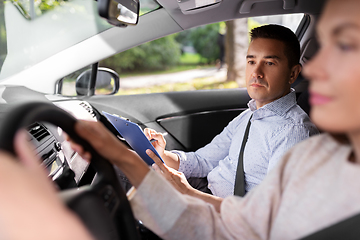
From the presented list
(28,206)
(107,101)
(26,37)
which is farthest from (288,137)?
(26,37)

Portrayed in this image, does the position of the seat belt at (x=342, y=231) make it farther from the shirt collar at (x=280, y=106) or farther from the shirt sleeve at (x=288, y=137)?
the shirt collar at (x=280, y=106)

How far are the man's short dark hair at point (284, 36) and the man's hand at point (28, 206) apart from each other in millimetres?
1454

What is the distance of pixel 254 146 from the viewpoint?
175 cm

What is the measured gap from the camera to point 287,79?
5.79 ft

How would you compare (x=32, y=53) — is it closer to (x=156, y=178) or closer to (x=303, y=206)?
(x=156, y=178)

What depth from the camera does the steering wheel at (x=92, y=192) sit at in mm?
673

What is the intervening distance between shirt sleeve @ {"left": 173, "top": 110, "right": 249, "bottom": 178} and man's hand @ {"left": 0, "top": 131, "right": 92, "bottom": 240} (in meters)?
1.45

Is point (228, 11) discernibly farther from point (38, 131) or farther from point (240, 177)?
point (38, 131)

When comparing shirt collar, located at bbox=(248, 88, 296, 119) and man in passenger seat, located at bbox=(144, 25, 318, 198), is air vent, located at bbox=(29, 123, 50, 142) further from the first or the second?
shirt collar, located at bbox=(248, 88, 296, 119)

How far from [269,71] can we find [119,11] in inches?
32.3

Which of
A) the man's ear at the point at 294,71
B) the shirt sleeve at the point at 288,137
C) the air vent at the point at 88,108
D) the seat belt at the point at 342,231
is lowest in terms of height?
the shirt sleeve at the point at 288,137

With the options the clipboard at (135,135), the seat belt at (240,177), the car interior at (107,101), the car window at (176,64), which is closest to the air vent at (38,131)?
the car interior at (107,101)

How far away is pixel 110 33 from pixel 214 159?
3.53 ft

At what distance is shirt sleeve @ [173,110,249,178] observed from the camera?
2035 mm
